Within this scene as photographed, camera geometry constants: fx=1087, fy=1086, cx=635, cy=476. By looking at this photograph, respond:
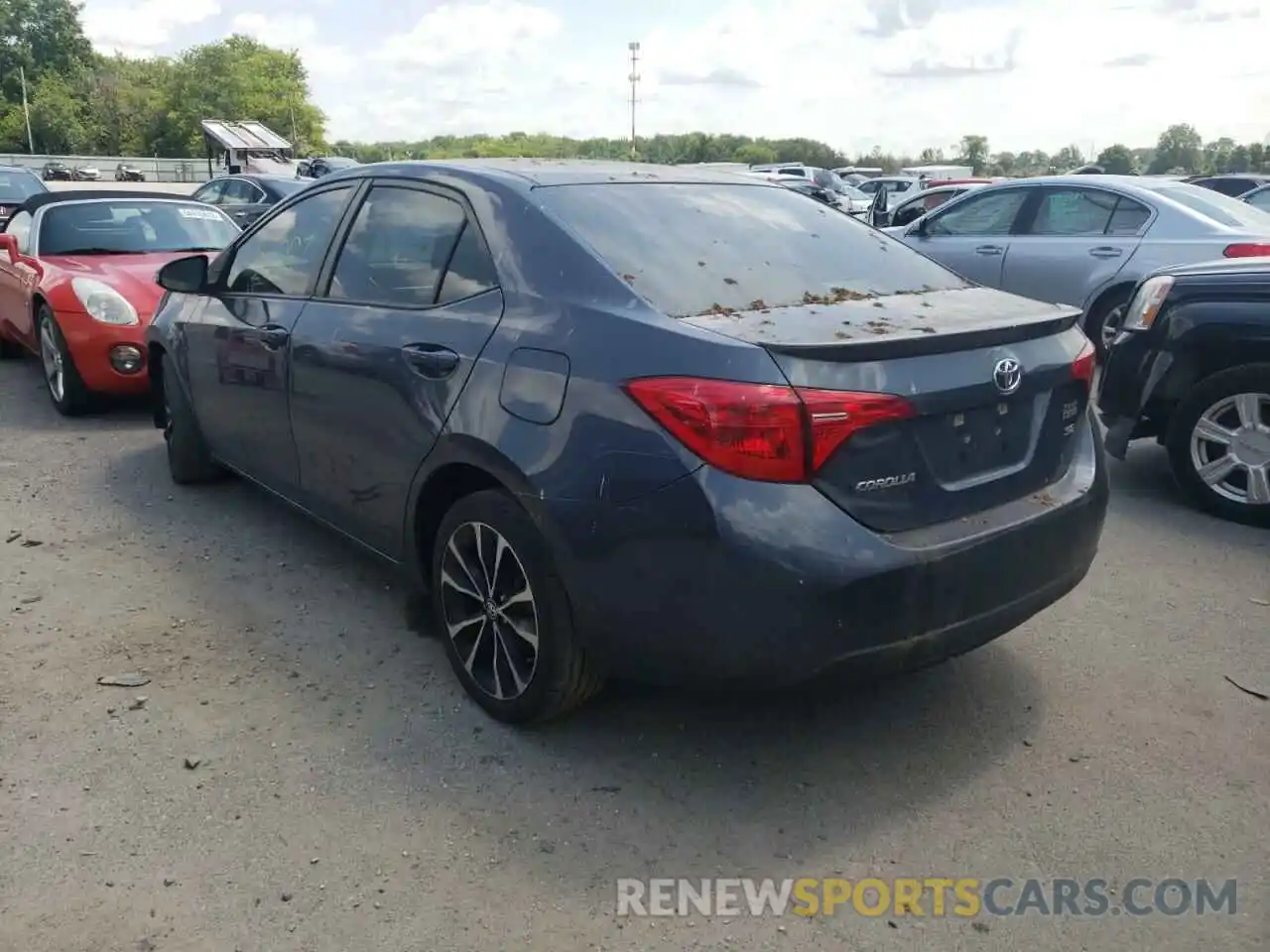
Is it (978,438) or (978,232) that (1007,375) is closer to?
(978,438)

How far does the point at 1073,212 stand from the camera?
8.84 m

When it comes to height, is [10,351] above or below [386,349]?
below

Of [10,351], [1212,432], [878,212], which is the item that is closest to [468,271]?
[1212,432]

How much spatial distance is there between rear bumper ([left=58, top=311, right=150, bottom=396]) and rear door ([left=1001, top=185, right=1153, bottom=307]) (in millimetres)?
6691

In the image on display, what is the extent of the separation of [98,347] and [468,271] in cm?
451

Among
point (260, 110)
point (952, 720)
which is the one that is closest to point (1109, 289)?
point (952, 720)

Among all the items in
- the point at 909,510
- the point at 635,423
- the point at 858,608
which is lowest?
the point at 858,608


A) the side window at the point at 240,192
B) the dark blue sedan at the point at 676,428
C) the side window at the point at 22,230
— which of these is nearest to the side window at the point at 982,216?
the dark blue sedan at the point at 676,428

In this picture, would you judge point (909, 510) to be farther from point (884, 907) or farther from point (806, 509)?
point (884, 907)

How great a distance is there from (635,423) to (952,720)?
1459mm

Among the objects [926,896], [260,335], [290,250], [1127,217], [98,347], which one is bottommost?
[926,896]

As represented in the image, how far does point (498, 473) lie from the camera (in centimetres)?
306

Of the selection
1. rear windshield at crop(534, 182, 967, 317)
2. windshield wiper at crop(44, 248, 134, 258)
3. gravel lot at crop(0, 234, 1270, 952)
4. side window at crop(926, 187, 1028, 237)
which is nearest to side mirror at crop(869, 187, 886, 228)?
side window at crop(926, 187, 1028, 237)

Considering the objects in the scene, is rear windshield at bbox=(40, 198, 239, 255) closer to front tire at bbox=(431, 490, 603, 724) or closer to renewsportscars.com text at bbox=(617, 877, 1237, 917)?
front tire at bbox=(431, 490, 603, 724)
